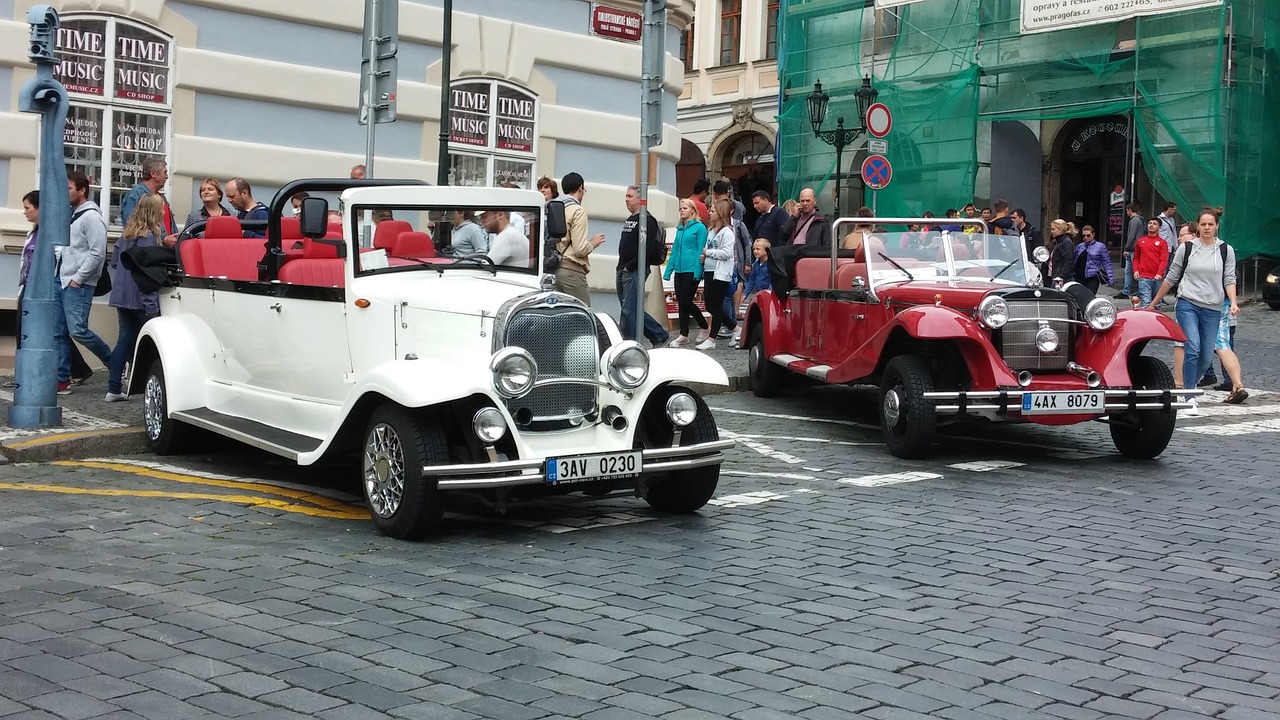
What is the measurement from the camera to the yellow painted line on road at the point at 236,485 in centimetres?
781

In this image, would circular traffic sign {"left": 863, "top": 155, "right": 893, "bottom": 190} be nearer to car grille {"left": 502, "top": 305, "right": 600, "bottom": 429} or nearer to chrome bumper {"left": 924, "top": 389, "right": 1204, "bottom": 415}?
chrome bumper {"left": 924, "top": 389, "right": 1204, "bottom": 415}

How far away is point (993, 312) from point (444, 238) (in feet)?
13.1

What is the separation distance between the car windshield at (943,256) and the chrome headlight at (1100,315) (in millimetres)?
1247

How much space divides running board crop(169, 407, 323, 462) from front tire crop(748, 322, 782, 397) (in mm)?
5996

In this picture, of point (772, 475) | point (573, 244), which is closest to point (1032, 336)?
point (772, 475)

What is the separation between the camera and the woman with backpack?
13.8 m

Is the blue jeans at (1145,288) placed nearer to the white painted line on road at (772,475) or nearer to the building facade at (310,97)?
the building facade at (310,97)

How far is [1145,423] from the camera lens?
10.1 m

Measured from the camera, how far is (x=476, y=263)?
846 centimetres

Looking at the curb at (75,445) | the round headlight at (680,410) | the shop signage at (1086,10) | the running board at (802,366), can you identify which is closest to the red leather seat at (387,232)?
the round headlight at (680,410)

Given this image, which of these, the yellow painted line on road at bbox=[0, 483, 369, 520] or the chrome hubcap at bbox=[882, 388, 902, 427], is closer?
the yellow painted line on road at bbox=[0, 483, 369, 520]

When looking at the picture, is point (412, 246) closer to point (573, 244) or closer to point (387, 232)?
point (387, 232)

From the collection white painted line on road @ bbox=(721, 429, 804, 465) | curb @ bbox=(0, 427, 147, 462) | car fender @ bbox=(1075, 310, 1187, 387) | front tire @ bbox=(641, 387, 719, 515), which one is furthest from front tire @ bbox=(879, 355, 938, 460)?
curb @ bbox=(0, 427, 147, 462)

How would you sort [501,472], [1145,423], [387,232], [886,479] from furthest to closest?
[1145,423], [886,479], [387,232], [501,472]
